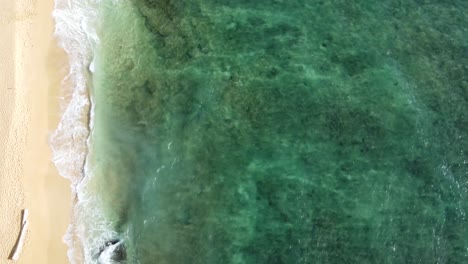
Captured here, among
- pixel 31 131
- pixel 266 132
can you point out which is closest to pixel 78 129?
pixel 31 131

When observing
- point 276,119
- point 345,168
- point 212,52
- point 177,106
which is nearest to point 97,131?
point 177,106

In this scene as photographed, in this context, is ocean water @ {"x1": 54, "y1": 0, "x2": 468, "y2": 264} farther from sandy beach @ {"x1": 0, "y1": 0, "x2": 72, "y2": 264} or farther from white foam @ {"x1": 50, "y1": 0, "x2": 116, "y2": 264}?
sandy beach @ {"x1": 0, "y1": 0, "x2": 72, "y2": 264}

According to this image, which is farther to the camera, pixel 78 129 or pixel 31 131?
pixel 78 129

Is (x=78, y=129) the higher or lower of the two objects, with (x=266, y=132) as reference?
higher

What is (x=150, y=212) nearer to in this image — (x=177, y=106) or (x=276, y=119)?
(x=177, y=106)

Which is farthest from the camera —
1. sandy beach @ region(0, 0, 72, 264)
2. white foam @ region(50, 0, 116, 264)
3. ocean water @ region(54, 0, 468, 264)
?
ocean water @ region(54, 0, 468, 264)

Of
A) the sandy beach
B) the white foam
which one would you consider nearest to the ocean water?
the white foam

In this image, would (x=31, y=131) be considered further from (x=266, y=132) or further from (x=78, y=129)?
(x=266, y=132)
